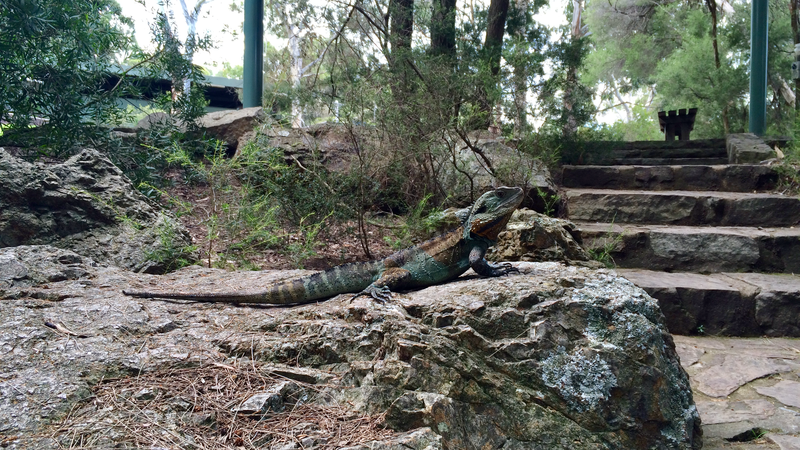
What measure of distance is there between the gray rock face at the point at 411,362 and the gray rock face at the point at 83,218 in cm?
162

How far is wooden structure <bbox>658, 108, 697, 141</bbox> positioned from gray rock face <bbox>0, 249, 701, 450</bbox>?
11.5 metres

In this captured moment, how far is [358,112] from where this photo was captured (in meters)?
6.45

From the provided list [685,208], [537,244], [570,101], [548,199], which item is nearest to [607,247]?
[548,199]

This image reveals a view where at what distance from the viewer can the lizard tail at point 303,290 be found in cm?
334

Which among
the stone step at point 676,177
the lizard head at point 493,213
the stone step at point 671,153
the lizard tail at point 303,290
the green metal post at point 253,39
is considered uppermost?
the green metal post at point 253,39

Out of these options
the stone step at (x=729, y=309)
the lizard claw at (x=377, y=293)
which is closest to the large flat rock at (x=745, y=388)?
the stone step at (x=729, y=309)

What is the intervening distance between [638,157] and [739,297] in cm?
520

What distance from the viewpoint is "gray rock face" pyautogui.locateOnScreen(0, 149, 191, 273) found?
4.73m

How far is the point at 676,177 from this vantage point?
8.45 metres

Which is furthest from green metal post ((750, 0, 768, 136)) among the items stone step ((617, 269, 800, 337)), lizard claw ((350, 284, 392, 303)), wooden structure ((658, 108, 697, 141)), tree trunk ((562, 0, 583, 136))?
lizard claw ((350, 284, 392, 303))

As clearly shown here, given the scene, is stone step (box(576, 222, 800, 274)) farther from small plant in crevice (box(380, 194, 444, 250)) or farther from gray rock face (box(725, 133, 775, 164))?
gray rock face (box(725, 133, 775, 164))

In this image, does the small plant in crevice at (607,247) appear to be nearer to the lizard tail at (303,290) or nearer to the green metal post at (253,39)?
the lizard tail at (303,290)

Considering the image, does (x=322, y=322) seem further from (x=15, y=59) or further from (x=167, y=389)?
(x=15, y=59)

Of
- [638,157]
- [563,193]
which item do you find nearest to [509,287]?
[563,193]
